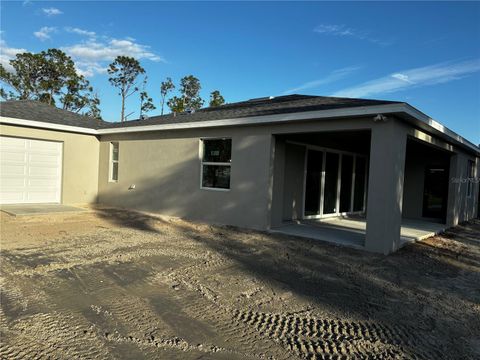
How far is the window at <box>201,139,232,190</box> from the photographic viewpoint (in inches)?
388

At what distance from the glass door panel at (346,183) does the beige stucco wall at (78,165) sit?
9308 millimetres

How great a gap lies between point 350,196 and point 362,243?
583 centimetres

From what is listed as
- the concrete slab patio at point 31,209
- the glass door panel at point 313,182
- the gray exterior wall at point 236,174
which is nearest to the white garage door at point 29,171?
the concrete slab patio at point 31,209

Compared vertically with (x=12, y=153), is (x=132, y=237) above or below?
below

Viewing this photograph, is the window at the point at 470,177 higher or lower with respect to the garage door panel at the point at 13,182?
higher

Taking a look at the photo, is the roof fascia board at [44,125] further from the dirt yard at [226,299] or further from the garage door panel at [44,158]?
the dirt yard at [226,299]

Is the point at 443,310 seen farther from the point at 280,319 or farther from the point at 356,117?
the point at 356,117

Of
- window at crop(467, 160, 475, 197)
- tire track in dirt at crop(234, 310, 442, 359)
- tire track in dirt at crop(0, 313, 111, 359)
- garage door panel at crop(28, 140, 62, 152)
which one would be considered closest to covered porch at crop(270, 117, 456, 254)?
window at crop(467, 160, 475, 197)

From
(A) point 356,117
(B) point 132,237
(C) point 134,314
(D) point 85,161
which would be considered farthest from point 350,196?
(C) point 134,314

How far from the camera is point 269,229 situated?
907 centimetres

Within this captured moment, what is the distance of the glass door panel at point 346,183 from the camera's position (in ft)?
42.4

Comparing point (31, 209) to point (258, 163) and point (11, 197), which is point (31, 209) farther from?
point (258, 163)

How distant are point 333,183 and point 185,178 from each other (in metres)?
5.17

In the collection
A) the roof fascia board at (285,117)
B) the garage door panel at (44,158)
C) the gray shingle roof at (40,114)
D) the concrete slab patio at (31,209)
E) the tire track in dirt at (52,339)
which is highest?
the gray shingle roof at (40,114)
